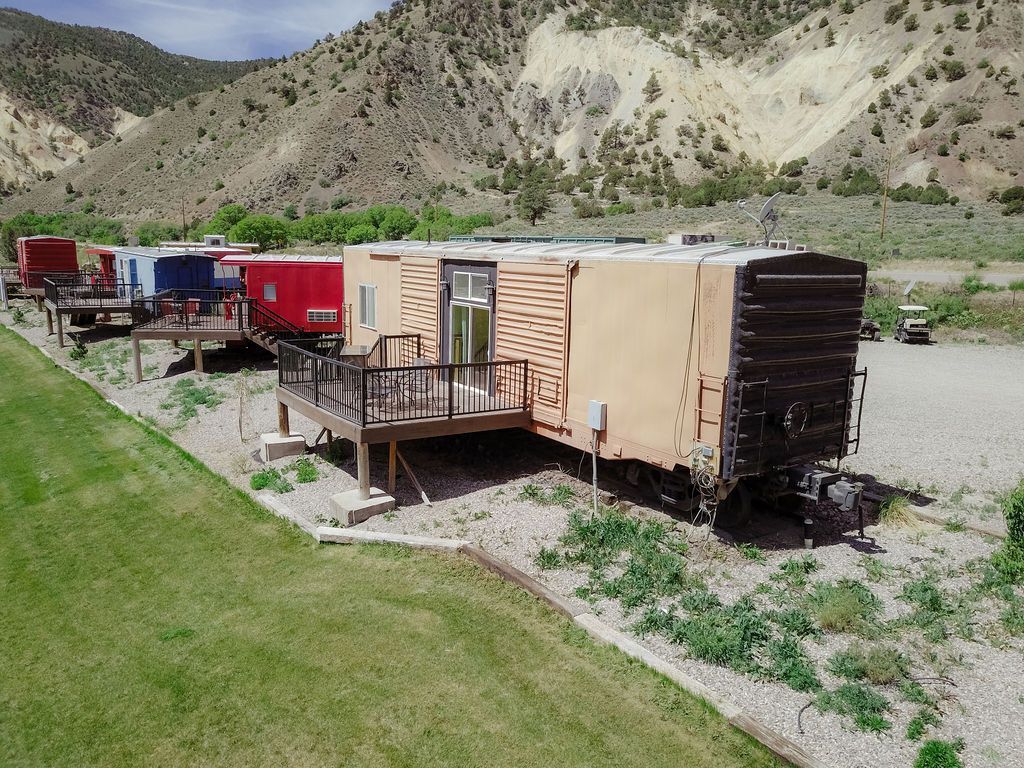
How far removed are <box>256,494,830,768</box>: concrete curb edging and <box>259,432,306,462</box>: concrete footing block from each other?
6.09 feet

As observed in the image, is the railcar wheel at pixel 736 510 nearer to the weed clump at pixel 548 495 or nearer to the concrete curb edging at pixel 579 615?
the weed clump at pixel 548 495

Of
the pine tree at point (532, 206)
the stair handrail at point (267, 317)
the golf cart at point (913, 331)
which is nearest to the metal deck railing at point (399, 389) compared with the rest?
the stair handrail at point (267, 317)

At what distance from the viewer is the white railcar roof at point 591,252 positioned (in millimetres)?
9016

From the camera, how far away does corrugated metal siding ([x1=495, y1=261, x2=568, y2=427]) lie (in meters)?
11.4

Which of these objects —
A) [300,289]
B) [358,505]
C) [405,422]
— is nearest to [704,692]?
[358,505]

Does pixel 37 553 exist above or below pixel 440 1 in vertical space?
below

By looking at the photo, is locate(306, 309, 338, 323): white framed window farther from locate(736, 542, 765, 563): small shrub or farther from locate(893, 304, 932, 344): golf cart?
locate(893, 304, 932, 344): golf cart

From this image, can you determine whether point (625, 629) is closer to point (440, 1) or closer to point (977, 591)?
point (977, 591)

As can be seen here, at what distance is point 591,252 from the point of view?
35.5 feet

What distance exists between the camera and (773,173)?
6838 cm

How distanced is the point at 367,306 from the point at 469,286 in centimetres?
438

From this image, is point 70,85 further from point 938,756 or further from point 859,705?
point 938,756

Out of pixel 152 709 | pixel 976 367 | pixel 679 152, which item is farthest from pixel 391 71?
pixel 152 709

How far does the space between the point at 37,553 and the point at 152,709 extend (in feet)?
15.9
